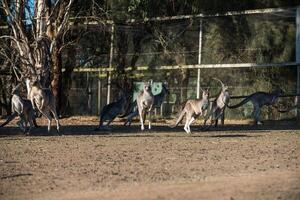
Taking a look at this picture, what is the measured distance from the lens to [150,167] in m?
12.1

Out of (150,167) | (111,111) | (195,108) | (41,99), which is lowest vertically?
(150,167)

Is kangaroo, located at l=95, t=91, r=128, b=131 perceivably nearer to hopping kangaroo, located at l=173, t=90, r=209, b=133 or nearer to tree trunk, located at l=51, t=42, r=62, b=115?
hopping kangaroo, located at l=173, t=90, r=209, b=133

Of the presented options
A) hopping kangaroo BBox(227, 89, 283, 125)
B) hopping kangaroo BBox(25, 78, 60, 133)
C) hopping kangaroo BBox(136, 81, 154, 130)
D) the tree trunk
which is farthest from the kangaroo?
the tree trunk

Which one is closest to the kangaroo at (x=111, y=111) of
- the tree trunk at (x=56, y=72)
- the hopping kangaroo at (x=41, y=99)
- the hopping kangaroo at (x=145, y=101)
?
the hopping kangaroo at (x=145, y=101)

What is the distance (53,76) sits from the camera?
33.2 m

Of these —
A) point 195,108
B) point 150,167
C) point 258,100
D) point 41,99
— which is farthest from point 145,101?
point 150,167

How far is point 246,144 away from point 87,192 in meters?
8.06

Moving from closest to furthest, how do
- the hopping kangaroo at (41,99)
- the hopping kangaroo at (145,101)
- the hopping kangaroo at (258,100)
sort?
the hopping kangaroo at (41,99), the hopping kangaroo at (145,101), the hopping kangaroo at (258,100)

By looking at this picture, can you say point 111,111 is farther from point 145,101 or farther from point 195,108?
point 195,108

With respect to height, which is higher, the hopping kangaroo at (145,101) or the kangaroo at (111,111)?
the hopping kangaroo at (145,101)

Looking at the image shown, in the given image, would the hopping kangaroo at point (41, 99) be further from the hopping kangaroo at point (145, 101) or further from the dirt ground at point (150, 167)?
the hopping kangaroo at point (145, 101)

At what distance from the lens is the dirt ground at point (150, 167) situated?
9.50 m

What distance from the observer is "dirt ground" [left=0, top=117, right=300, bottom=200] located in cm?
950

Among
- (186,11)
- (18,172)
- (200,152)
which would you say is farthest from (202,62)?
(18,172)
